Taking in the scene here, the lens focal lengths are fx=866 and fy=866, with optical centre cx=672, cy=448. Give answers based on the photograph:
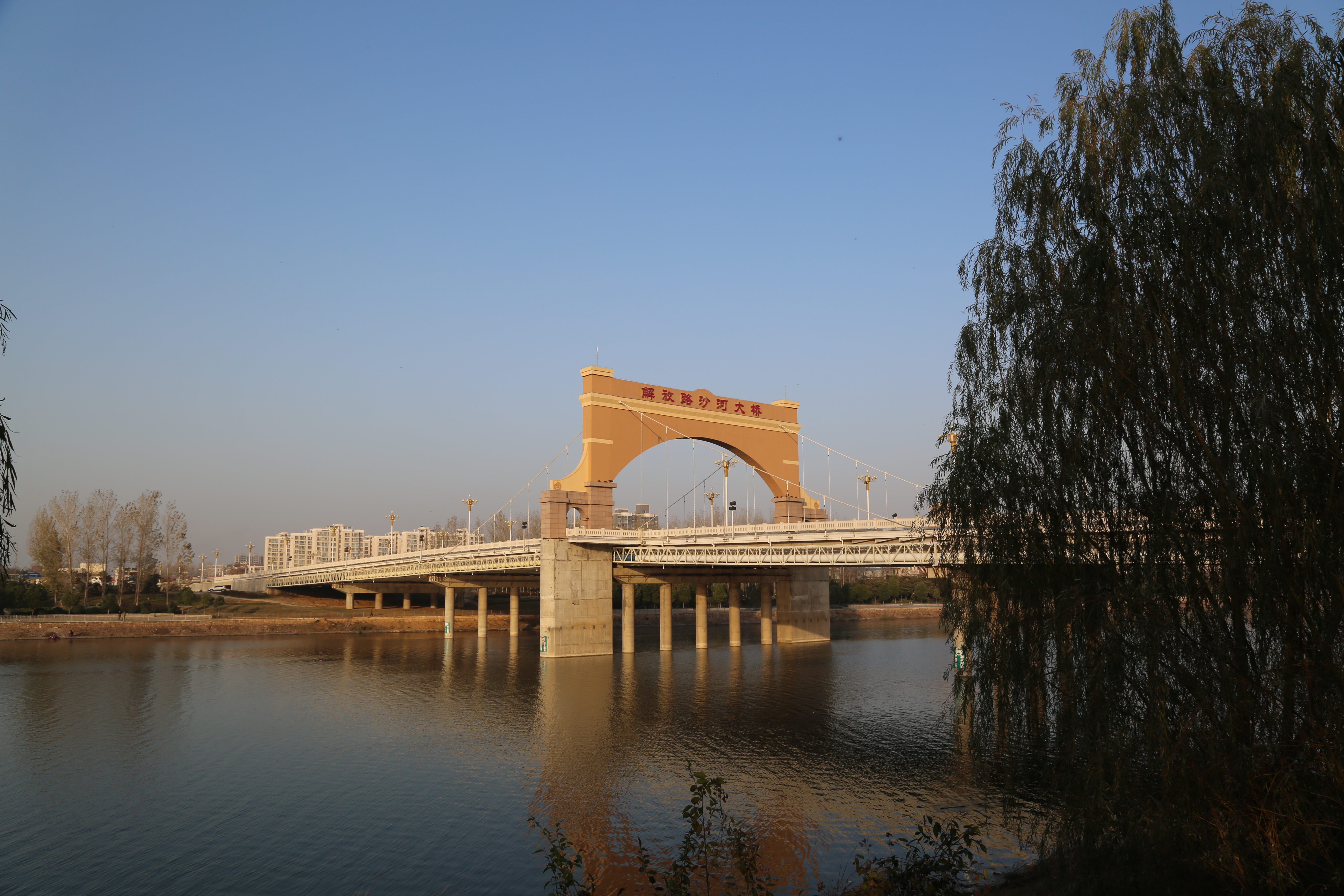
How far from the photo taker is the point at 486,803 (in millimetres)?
21109

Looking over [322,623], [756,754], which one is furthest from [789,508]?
[322,623]

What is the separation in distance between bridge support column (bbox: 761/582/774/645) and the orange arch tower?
5184 mm

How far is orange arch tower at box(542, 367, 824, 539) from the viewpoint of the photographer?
182 feet

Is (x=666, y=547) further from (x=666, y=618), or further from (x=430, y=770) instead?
(x=430, y=770)

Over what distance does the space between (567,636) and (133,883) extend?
124 feet

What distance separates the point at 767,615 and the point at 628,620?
12.5 meters

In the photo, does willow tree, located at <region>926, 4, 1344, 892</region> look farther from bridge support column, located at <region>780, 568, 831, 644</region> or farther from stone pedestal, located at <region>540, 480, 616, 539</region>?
bridge support column, located at <region>780, 568, 831, 644</region>

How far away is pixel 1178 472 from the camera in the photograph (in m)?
12.2

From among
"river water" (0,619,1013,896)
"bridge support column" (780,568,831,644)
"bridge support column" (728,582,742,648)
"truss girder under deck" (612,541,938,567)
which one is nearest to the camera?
"river water" (0,619,1013,896)

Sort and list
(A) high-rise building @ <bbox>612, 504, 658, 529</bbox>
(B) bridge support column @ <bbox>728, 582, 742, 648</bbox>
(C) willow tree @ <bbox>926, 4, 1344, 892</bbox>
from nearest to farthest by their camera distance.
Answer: (C) willow tree @ <bbox>926, 4, 1344, 892</bbox> < (B) bridge support column @ <bbox>728, 582, 742, 648</bbox> < (A) high-rise building @ <bbox>612, 504, 658, 529</bbox>

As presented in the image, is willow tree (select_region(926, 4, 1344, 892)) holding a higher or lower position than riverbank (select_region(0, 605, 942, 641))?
higher

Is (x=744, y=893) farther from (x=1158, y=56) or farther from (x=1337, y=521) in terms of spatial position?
(x=1158, y=56)

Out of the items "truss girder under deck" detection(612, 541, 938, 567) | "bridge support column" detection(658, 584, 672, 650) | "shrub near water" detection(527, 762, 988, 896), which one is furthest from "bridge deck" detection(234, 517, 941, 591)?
"shrub near water" detection(527, 762, 988, 896)

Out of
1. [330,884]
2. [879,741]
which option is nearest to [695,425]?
[879,741]
